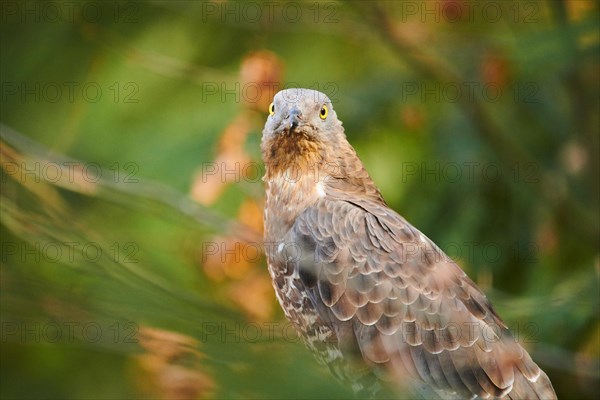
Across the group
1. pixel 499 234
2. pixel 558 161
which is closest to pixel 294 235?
pixel 499 234

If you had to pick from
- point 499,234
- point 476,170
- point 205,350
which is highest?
point 205,350

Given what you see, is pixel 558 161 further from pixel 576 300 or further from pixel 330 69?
pixel 576 300

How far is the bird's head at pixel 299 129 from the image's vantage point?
359 cm

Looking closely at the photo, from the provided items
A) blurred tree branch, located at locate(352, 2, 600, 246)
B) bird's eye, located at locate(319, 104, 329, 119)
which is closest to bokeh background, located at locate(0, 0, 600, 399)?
blurred tree branch, located at locate(352, 2, 600, 246)

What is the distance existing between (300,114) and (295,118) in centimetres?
4

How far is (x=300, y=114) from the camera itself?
11.8 feet

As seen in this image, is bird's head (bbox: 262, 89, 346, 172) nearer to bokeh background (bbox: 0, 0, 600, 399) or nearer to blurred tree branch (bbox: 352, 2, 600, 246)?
bokeh background (bbox: 0, 0, 600, 399)

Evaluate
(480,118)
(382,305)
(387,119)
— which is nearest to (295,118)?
(382,305)

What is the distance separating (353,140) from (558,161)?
1.46 m

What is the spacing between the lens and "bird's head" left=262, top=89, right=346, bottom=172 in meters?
3.59

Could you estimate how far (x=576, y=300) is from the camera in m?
3.31

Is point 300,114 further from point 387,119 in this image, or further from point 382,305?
point 387,119

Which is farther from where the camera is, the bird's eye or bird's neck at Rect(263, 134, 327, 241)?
the bird's eye

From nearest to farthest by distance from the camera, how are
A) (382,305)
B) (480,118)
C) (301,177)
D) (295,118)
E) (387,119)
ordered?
(382,305) < (295,118) < (301,177) < (480,118) < (387,119)
